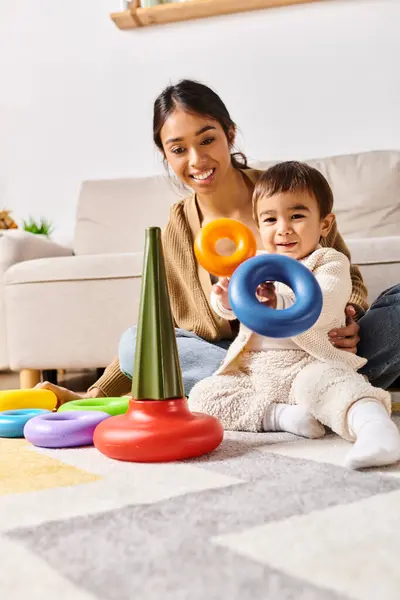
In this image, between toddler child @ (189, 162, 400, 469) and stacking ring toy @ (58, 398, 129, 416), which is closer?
toddler child @ (189, 162, 400, 469)

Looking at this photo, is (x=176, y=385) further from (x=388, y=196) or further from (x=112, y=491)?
(x=388, y=196)

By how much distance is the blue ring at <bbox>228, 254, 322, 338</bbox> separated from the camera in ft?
2.69

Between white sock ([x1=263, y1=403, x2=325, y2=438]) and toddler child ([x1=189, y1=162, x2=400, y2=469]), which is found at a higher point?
toddler child ([x1=189, y1=162, x2=400, y2=469])

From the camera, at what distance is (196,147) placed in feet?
4.87

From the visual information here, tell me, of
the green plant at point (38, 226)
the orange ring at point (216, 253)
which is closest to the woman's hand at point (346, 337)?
the orange ring at point (216, 253)

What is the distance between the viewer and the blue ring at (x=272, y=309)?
0.82 metres

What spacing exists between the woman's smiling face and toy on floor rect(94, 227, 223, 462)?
0.60 meters

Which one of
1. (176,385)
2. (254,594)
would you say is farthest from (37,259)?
(254,594)

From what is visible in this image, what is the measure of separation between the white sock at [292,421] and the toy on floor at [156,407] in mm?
161

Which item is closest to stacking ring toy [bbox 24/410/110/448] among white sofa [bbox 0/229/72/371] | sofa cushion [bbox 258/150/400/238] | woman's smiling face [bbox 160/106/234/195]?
woman's smiling face [bbox 160/106/234/195]

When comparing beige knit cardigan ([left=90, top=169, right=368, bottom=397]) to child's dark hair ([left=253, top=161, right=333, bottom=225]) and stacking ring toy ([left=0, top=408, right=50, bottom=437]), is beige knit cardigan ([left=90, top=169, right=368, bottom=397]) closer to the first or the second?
child's dark hair ([left=253, top=161, right=333, bottom=225])

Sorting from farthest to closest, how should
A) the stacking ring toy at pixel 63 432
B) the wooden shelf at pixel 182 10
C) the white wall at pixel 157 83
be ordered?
the wooden shelf at pixel 182 10
the white wall at pixel 157 83
the stacking ring toy at pixel 63 432

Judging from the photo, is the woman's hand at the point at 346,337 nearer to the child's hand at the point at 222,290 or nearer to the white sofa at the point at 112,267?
the child's hand at the point at 222,290

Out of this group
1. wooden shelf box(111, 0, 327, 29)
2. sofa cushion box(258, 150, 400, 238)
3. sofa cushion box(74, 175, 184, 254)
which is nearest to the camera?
sofa cushion box(258, 150, 400, 238)
